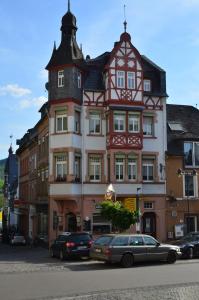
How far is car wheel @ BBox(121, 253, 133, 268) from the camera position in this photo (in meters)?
23.1

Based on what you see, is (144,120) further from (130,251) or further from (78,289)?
(78,289)

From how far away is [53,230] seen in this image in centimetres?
3762

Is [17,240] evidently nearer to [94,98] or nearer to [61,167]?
[61,167]

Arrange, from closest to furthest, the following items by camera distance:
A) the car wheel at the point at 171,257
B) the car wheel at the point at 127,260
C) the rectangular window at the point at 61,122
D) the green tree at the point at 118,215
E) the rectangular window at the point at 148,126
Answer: the car wheel at the point at 127,260 < the car wheel at the point at 171,257 < the green tree at the point at 118,215 < the rectangular window at the point at 61,122 < the rectangular window at the point at 148,126

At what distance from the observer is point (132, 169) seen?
3759 cm

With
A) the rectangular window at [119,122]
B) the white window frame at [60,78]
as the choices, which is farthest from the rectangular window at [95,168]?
the white window frame at [60,78]

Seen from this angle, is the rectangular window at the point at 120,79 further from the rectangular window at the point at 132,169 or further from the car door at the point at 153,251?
the car door at the point at 153,251

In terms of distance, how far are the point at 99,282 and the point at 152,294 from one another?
3.19 meters

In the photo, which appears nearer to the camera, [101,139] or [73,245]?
[73,245]

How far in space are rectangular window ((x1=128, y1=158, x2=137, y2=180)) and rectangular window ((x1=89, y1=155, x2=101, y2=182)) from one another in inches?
90.5

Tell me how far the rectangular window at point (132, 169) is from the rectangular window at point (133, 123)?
2329mm

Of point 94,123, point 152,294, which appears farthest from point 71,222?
point 152,294

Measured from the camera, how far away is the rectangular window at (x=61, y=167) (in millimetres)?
36625

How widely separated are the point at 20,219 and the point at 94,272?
134 ft
